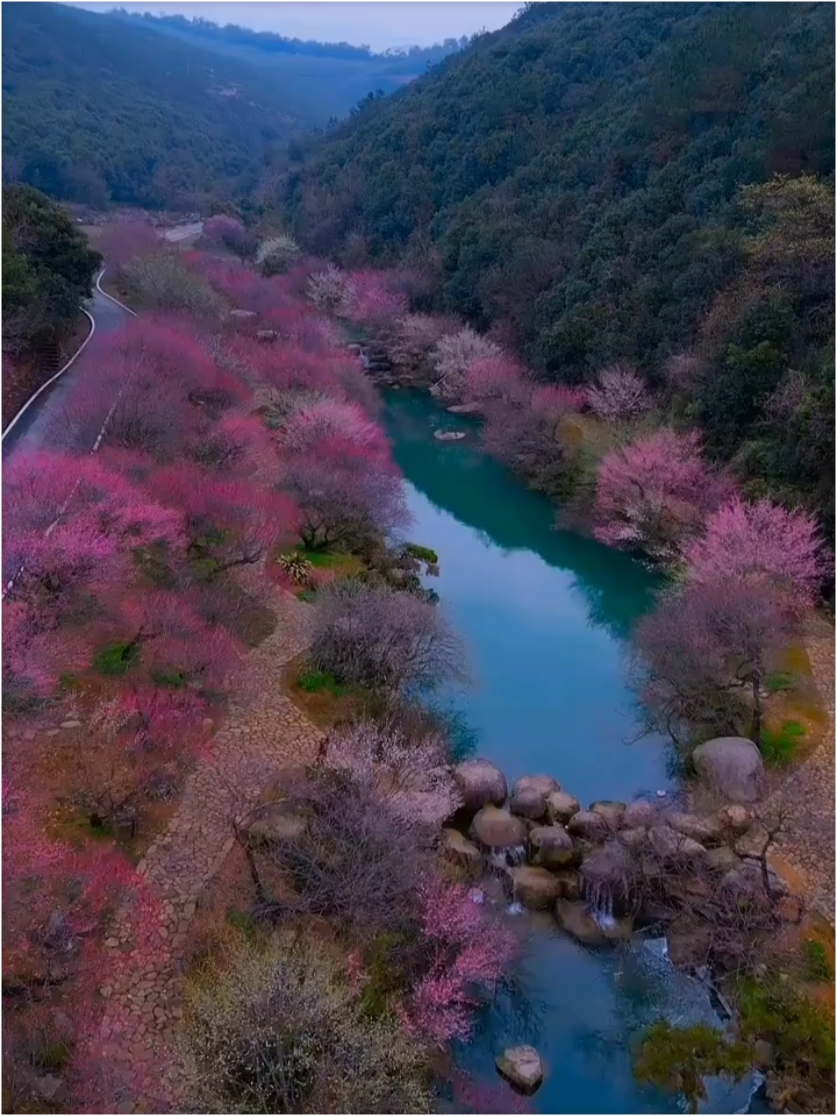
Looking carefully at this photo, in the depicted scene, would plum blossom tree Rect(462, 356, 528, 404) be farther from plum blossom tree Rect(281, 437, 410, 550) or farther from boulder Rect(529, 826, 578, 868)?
boulder Rect(529, 826, 578, 868)

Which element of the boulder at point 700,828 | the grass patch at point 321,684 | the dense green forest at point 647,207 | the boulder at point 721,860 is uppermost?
the dense green forest at point 647,207

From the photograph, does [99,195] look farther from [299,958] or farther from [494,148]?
[299,958]

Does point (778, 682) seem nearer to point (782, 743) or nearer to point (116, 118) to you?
point (782, 743)

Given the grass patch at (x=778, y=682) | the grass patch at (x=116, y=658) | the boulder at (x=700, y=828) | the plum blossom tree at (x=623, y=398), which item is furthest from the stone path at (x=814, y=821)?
the plum blossom tree at (x=623, y=398)

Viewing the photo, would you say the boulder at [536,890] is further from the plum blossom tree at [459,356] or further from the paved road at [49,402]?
the plum blossom tree at [459,356]

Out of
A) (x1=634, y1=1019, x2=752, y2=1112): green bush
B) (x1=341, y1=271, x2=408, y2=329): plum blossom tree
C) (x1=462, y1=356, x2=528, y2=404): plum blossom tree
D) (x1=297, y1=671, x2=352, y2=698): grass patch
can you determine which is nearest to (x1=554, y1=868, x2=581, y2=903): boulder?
(x1=634, y1=1019, x2=752, y2=1112): green bush

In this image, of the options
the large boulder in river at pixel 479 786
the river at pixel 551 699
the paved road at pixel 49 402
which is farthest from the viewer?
the paved road at pixel 49 402

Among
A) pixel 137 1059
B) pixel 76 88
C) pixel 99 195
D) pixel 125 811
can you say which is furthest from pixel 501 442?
pixel 76 88
